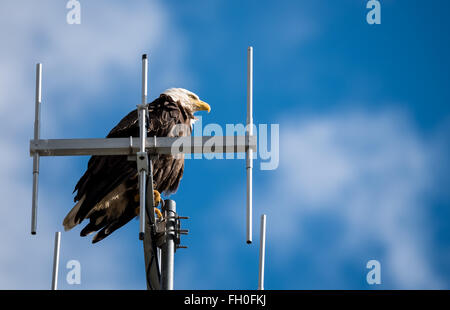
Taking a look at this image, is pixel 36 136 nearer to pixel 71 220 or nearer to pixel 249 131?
pixel 249 131

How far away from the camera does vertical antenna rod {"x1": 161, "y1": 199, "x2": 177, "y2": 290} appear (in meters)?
7.91

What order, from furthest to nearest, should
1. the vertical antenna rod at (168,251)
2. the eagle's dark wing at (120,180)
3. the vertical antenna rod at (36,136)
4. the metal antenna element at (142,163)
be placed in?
the eagle's dark wing at (120,180) → the vertical antenna rod at (168,251) → the metal antenna element at (142,163) → the vertical antenna rod at (36,136)

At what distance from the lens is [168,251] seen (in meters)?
8.05

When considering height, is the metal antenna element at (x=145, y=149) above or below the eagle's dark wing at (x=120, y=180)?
below

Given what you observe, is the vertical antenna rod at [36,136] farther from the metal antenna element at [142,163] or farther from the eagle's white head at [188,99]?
the eagle's white head at [188,99]

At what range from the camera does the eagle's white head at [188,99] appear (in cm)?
1237

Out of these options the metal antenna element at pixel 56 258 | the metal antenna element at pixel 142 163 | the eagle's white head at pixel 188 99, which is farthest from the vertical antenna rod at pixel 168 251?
the eagle's white head at pixel 188 99

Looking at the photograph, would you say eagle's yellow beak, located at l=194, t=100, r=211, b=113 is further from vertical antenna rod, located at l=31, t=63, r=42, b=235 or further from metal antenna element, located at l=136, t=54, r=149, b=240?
metal antenna element, located at l=136, t=54, r=149, b=240

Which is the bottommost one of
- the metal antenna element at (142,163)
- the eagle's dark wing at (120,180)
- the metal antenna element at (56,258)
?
the metal antenna element at (56,258)

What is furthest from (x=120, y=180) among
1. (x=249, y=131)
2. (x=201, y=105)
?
(x=249, y=131)

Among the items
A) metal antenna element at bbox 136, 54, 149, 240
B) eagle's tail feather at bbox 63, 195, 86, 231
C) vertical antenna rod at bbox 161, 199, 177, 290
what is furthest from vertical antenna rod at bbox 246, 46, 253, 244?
eagle's tail feather at bbox 63, 195, 86, 231
